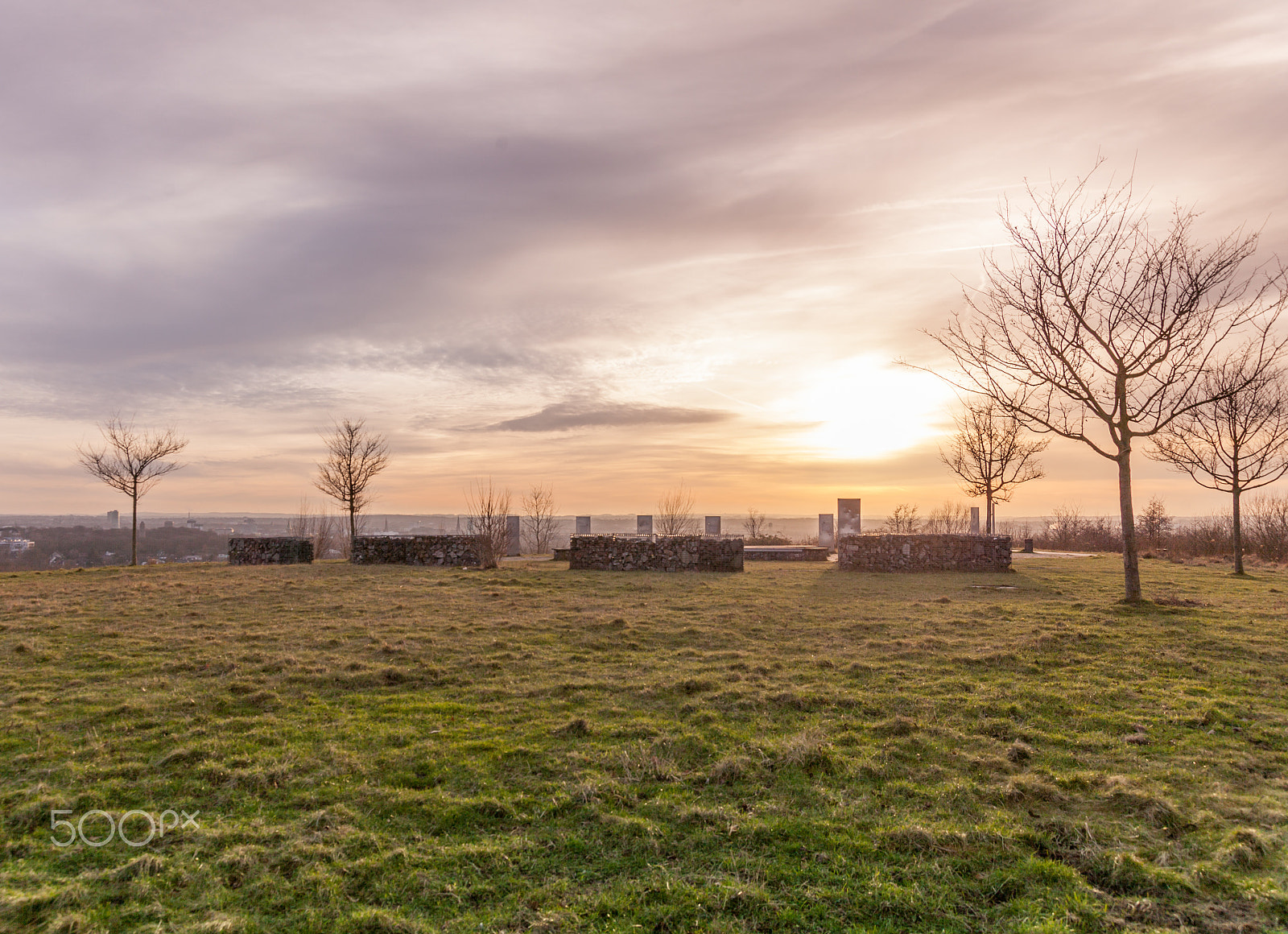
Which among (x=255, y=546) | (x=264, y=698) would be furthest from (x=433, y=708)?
(x=255, y=546)

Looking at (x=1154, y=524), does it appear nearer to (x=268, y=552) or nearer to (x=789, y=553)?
(x=789, y=553)

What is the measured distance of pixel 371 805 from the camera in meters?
4.23

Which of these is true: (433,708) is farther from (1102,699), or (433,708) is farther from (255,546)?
(255,546)

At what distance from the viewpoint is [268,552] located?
21297 millimetres

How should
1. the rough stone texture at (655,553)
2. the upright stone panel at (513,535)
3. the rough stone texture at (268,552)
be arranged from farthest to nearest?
the upright stone panel at (513,535), the rough stone texture at (268,552), the rough stone texture at (655,553)

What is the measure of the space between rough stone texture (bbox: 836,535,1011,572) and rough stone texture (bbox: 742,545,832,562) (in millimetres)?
4547

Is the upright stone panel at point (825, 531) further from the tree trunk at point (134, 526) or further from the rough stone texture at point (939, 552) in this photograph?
the tree trunk at point (134, 526)

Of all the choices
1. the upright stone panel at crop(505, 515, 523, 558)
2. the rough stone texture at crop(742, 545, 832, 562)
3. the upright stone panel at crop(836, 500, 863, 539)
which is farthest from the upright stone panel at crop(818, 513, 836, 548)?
the upright stone panel at crop(505, 515, 523, 558)

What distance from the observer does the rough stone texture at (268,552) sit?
69.9 ft

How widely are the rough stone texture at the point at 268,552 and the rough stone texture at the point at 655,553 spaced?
9017mm

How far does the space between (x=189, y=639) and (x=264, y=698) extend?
3431mm

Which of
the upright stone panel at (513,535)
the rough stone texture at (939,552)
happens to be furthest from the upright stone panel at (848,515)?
the upright stone panel at (513,535)

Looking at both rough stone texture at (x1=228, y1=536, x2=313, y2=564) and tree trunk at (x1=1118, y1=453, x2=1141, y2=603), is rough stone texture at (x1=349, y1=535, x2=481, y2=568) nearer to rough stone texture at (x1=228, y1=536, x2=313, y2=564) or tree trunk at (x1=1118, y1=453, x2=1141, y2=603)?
rough stone texture at (x1=228, y1=536, x2=313, y2=564)

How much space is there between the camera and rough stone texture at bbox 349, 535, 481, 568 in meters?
20.5
